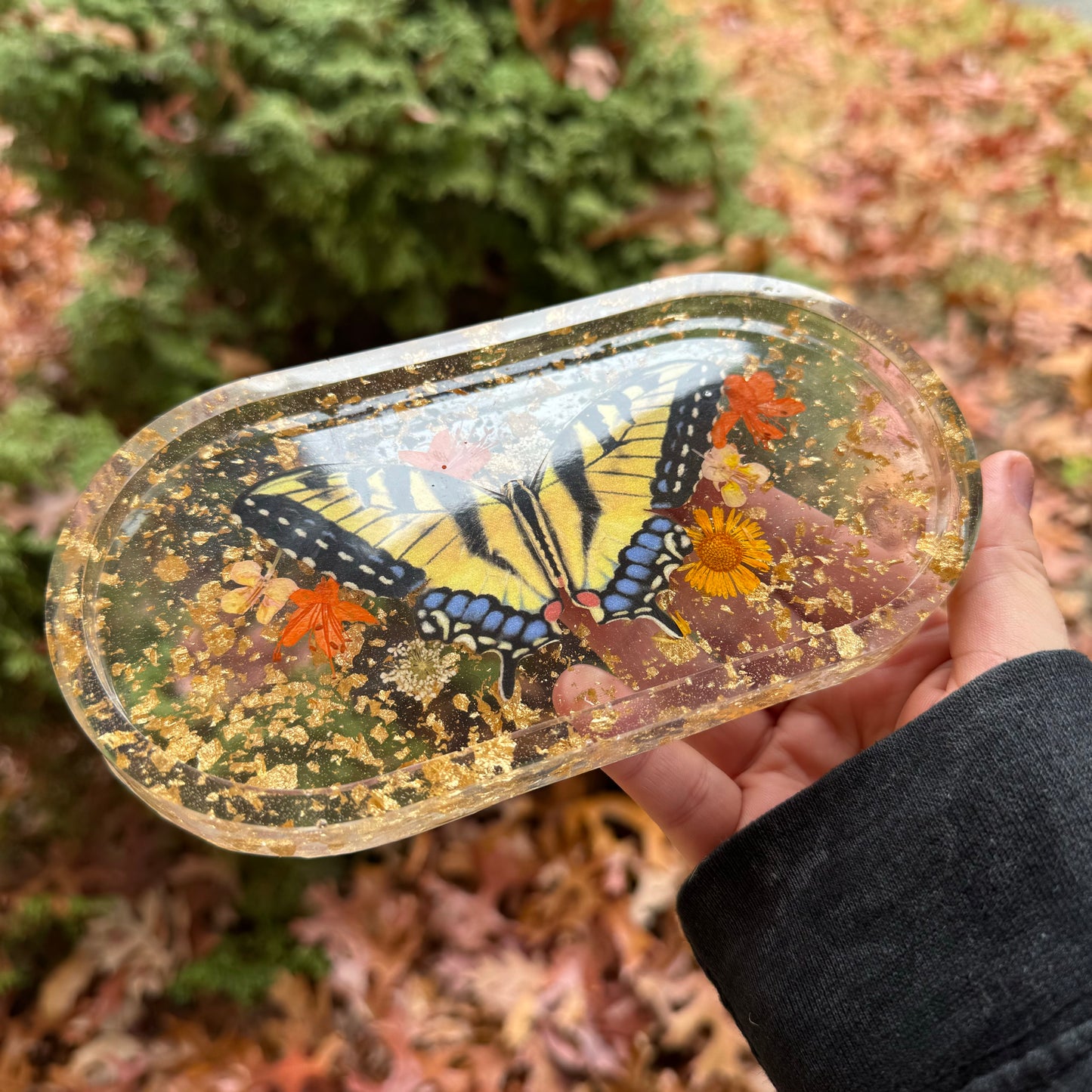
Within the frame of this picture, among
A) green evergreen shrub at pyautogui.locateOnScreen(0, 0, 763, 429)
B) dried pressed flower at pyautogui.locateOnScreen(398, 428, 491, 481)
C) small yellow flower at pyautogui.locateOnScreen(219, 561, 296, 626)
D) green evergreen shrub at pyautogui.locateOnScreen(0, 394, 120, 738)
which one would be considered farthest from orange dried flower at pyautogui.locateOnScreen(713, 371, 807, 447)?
green evergreen shrub at pyautogui.locateOnScreen(0, 394, 120, 738)

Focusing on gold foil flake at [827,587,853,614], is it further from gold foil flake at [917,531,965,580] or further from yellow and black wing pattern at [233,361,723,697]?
yellow and black wing pattern at [233,361,723,697]

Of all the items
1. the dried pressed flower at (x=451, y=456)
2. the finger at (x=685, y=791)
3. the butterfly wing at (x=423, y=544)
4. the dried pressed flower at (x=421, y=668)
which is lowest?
the finger at (x=685, y=791)

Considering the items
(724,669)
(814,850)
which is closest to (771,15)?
(724,669)

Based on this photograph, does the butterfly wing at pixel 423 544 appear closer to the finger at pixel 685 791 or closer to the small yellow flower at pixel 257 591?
the small yellow flower at pixel 257 591

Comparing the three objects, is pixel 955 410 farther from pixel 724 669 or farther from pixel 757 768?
pixel 757 768

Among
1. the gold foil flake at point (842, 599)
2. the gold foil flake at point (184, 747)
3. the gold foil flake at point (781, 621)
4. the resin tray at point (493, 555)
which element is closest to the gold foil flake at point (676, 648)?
the resin tray at point (493, 555)

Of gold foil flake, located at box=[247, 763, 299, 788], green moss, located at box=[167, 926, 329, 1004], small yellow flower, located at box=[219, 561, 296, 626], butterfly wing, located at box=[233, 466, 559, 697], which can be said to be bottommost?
green moss, located at box=[167, 926, 329, 1004]

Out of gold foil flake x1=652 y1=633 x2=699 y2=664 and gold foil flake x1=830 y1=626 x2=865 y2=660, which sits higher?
gold foil flake x1=830 y1=626 x2=865 y2=660
